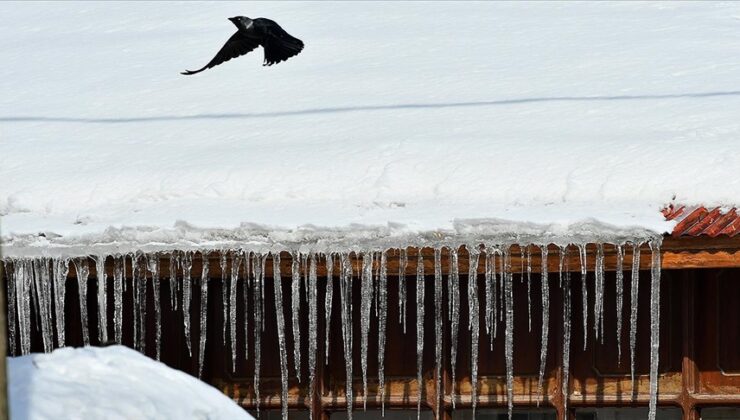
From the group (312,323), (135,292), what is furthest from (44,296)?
(312,323)

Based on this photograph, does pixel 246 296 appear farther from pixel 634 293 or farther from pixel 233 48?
pixel 233 48

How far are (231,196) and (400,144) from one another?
47.1 inches

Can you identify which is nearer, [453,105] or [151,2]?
[453,105]

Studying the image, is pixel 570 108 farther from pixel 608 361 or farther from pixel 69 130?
pixel 69 130

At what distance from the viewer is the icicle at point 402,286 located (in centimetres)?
729

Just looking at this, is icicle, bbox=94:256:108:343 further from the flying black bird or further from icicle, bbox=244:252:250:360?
the flying black bird

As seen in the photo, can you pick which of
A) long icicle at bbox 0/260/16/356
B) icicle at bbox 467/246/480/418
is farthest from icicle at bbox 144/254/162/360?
icicle at bbox 467/246/480/418

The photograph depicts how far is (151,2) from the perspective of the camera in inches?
531

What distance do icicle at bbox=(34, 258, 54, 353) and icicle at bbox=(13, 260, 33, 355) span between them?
49 millimetres

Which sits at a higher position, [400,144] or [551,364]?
[400,144]

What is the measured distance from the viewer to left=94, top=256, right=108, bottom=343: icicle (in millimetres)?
7488

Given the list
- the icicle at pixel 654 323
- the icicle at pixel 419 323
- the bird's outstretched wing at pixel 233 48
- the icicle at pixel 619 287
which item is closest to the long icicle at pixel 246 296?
the icicle at pixel 419 323

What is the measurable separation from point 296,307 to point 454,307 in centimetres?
88

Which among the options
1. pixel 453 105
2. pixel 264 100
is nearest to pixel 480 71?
pixel 453 105
